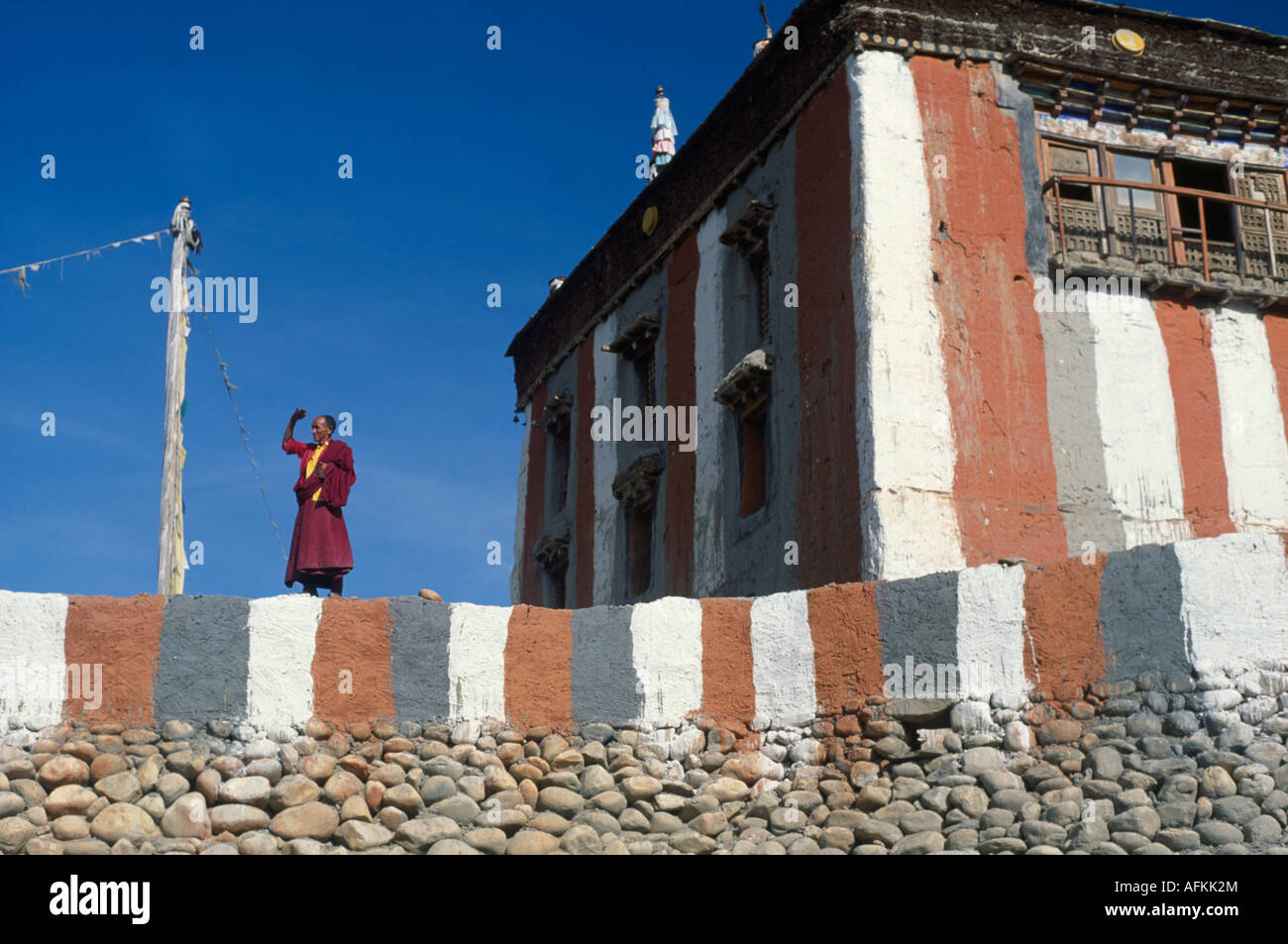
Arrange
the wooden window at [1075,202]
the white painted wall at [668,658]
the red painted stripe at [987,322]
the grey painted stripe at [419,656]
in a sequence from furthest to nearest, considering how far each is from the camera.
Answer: the wooden window at [1075,202] < the red painted stripe at [987,322] < the white painted wall at [668,658] < the grey painted stripe at [419,656]

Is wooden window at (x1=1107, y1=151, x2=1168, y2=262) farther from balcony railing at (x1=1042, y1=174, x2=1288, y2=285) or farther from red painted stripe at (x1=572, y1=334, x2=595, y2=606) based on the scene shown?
red painted stripe at (x1=572, y1=334, x2=595, y2=606)

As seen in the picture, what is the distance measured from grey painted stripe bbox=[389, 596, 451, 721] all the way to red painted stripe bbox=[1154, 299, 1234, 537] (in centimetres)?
931

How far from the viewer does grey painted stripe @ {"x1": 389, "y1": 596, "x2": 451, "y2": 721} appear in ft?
36.2

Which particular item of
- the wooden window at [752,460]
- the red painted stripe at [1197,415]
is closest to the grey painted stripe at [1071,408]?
the red painted stripe at [1197,415]

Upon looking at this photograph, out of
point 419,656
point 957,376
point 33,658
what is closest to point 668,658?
point 419,656

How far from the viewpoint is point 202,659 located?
10.9 meters

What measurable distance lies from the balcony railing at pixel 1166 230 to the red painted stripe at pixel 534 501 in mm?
10620

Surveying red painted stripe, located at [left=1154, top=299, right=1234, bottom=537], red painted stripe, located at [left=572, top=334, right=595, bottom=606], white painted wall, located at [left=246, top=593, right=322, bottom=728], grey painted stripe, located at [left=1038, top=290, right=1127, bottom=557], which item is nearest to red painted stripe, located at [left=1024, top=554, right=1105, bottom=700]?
white painted wall, located at [left=246, top=593, right=322, bottom=728]

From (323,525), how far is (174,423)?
9.02ft

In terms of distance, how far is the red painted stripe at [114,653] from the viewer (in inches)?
420

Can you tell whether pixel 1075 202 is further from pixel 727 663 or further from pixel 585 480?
pixel 727 663

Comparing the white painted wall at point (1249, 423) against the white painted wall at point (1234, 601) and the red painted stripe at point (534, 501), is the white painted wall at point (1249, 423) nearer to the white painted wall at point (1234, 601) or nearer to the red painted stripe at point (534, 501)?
the white painted wall at point (1234, 601)
